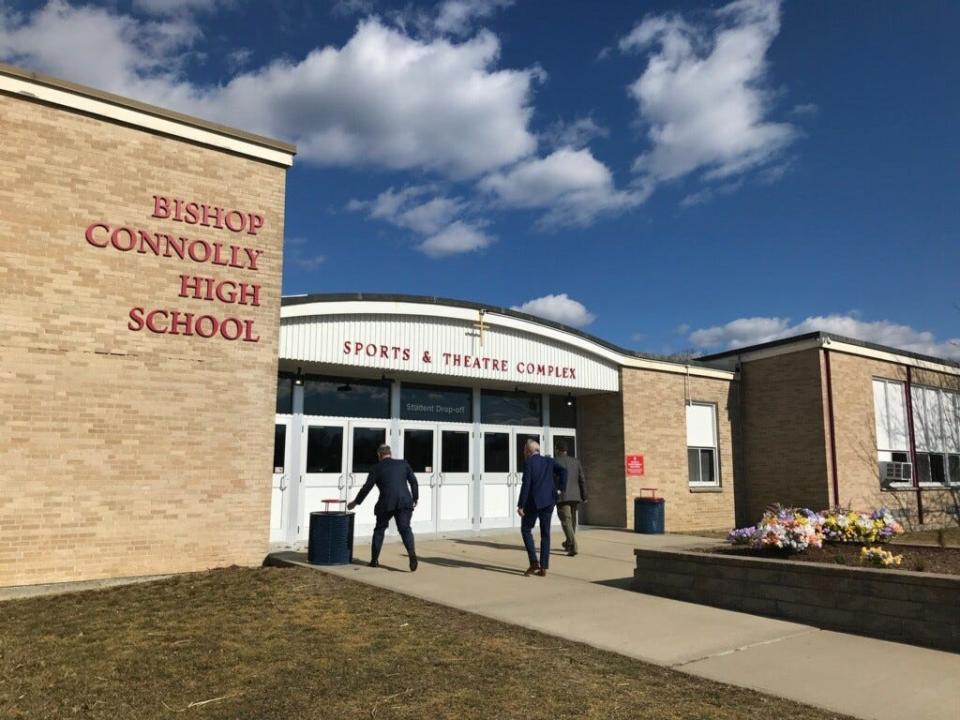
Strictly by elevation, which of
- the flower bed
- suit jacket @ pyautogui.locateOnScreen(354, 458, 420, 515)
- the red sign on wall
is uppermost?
the red sign on wall

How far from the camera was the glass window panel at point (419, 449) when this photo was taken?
550 inches

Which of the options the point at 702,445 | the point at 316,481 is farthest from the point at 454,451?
the point at 702,445

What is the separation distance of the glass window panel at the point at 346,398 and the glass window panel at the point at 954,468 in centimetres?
1663

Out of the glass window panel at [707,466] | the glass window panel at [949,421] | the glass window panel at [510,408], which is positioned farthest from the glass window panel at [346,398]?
the glass window panel at [949,421]

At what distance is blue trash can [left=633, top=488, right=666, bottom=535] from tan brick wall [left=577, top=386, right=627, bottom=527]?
2.37ft

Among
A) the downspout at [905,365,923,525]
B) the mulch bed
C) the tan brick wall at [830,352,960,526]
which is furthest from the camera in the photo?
the downspout at [905,365,923,525]

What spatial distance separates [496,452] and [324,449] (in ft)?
13.3

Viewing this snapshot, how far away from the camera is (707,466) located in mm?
17938

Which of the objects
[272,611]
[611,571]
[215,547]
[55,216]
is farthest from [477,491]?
[55,216]

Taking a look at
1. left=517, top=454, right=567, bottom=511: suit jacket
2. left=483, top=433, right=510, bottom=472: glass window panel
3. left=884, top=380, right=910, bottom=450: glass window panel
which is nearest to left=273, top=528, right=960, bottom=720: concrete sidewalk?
left=517, top=454, right=567, bottom=511: suit jacket

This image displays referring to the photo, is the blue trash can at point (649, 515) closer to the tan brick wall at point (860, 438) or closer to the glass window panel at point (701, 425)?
the glass window panel at point (701, 425)

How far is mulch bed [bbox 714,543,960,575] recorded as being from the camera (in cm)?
741

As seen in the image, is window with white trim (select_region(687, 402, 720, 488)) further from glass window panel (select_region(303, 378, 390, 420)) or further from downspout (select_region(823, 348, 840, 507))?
glass window panel (select_region(303, 378, 390, 420))

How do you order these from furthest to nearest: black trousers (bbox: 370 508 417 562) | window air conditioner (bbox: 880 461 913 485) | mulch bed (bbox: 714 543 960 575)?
window air conditioner (bbox: 880 461 913 485), black trousers (bbox: 370 508 417 562), mulch bed (bbox: 714 543 960 575)
